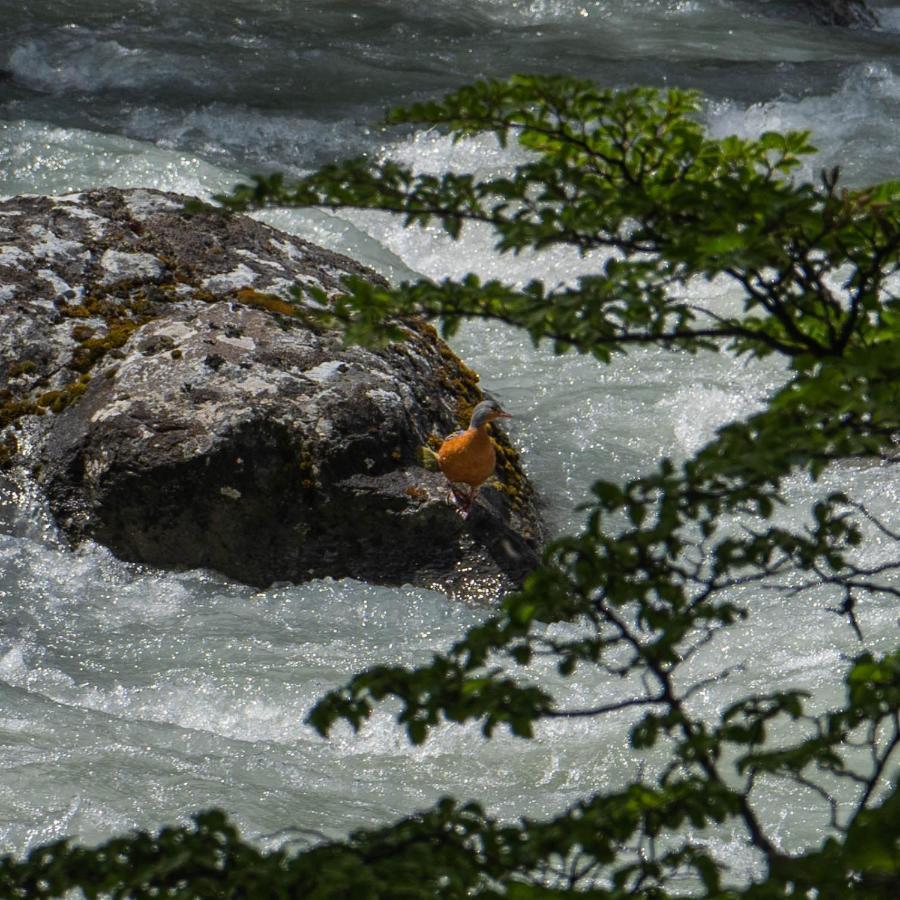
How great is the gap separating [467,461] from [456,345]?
112 inches

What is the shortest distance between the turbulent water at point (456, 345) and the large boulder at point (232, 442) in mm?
150

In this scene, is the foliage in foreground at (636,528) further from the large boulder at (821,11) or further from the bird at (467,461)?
the large boulder at (821,11)

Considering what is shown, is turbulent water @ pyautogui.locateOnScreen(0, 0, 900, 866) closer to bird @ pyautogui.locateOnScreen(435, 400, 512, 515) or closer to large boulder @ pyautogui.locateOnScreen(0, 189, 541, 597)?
large boulder @ pyautogui.locateOnScreen(0, 189, 541, 597)

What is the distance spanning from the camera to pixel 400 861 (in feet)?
5.30

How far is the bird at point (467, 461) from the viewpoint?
5066 mm

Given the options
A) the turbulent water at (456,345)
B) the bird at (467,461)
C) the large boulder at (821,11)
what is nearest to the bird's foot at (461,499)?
the bird at (467,461)

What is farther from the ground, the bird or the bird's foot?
the bird

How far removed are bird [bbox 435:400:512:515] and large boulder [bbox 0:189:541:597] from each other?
67 mm

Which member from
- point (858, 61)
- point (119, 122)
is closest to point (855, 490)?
point (119, 122)

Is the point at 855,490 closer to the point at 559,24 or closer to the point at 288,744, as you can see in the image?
the point at 288,744

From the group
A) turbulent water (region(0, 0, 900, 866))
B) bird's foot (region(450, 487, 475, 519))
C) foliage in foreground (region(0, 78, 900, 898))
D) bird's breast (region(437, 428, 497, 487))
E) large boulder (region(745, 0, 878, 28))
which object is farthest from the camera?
large boulder (region(745, 0, 878, 28))

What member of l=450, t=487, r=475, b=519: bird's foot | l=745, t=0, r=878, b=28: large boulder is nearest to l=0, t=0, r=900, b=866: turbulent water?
l=450, t=487, r=475, b=519: bird's foot

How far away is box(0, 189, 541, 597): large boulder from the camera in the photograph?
5094 millimetres

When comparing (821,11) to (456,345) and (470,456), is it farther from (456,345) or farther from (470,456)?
(470,456)
